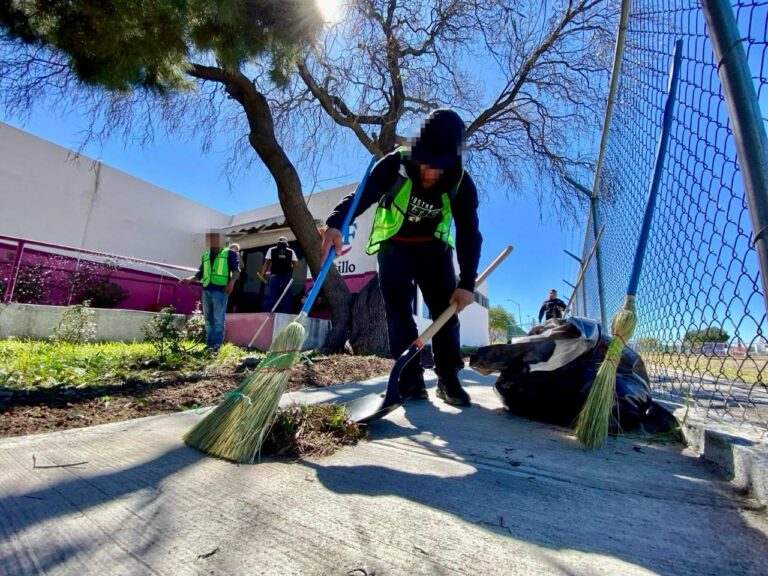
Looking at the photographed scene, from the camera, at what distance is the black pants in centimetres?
231

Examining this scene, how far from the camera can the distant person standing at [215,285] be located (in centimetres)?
488

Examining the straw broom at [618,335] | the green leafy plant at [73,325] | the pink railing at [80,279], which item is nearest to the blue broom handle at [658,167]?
the straw broom at [618,335]

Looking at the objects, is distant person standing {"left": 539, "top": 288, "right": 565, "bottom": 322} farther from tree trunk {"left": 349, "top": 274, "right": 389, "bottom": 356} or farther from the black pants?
the black pants

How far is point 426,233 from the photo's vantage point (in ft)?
7.44

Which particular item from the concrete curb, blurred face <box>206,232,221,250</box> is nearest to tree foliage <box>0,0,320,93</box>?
blurred face <box>206,232,221,250</box>

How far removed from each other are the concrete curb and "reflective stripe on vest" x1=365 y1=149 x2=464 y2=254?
148 cm

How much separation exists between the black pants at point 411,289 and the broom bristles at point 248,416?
2.71 feet

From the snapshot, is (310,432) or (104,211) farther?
(104,211)

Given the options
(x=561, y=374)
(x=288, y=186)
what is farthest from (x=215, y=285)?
(x=561, y=374)

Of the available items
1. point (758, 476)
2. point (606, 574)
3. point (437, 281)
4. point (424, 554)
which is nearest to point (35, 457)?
point (424, 554)

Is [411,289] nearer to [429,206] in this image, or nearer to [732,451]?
[429,206]

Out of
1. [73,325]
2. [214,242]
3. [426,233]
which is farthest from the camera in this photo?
[214,242]

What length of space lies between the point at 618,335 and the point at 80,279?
797 centimetres

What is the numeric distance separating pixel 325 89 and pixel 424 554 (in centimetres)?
706
